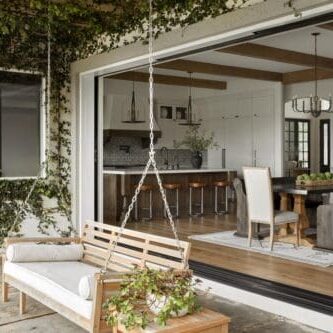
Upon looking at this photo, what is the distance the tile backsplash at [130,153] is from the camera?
1140 cm

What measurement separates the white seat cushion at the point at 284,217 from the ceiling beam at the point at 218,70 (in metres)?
3.63

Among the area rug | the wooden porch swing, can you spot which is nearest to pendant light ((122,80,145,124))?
the area rug

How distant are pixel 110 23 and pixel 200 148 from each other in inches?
226

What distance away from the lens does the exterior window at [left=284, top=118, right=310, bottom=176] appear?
12203 mm

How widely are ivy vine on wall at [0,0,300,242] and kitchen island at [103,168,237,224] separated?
2161 millimetres

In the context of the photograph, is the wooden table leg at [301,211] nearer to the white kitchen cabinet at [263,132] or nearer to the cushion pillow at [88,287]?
the white kitchen cabinet at [263,132]

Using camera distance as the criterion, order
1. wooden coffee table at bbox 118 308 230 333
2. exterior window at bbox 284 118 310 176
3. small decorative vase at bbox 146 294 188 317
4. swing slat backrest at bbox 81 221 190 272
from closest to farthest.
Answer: wooden coffee table at bbox 118 308 230 333, small decorative vase at bbox 146 294 188 317, swing slat backrest at bbox 81 221 190 272, exterior window at bbox 284 118 310 176

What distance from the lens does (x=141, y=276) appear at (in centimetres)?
302

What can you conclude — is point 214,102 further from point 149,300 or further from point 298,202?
point 149,300

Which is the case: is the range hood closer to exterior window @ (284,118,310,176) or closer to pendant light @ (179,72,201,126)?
pendant light @ (179,72,201,126)

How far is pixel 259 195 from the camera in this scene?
6.45 m

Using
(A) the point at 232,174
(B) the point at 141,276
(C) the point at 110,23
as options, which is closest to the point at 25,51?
(C) the point at 110,23

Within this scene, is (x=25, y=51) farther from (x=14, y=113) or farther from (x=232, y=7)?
(x=232, y=7)

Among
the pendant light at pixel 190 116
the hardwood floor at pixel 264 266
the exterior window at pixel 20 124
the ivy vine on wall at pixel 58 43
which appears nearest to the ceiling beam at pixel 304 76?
the pendant light at pixel 190 116
